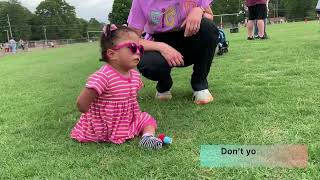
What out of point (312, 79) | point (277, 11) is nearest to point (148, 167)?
point (312, 79)

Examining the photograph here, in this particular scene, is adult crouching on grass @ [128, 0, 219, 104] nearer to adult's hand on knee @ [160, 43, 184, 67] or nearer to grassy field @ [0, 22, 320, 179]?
adult's hand on knee @ [160, 43, 184, 67]

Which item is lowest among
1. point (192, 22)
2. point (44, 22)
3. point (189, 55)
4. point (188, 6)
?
point (189, 55)

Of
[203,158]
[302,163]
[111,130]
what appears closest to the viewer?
[302,163]

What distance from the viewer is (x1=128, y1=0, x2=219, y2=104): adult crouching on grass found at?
12.9 feet

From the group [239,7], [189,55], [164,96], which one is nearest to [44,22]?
[239,7]

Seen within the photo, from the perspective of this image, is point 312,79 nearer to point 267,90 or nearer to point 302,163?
point 267,90

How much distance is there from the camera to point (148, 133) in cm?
299

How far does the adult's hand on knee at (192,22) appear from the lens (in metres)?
3.86

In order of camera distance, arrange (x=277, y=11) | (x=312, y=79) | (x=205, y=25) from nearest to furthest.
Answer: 1. (x=205, y=25)
2. (x=312, y=79)
3. (x=277, y=11)

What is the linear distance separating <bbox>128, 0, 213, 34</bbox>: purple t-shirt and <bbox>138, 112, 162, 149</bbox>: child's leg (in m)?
1.15

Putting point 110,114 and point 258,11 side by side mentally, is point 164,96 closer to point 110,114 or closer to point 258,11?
point 110,114

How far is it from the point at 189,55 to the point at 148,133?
1.46 meters

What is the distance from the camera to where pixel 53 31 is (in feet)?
338

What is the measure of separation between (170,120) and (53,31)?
10299 cm
